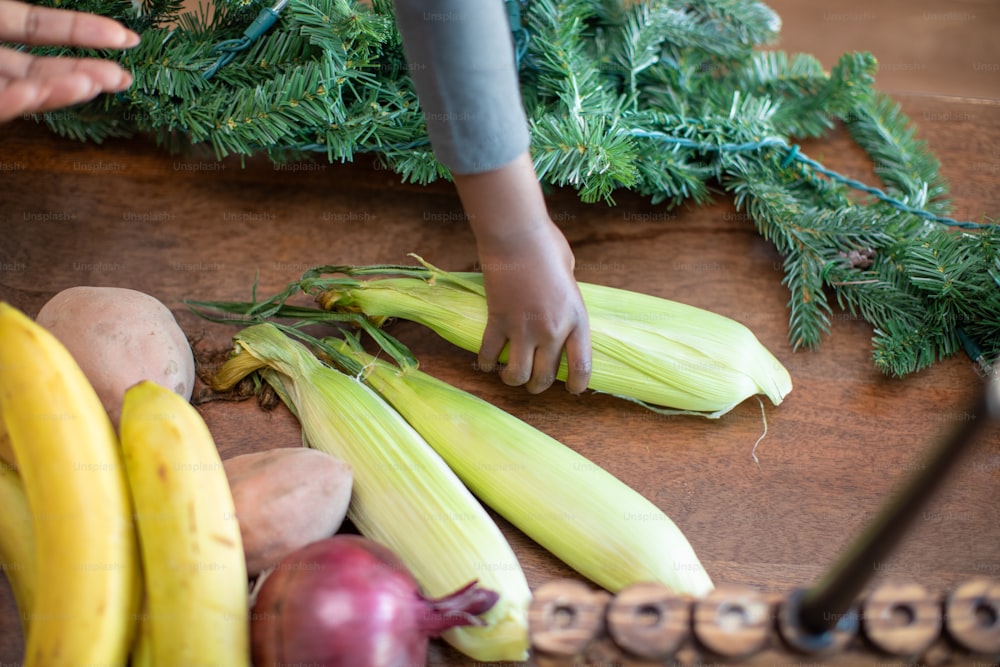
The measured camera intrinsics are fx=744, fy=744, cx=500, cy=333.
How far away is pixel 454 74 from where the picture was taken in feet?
1.63

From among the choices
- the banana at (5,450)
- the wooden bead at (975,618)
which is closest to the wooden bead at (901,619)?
the wooden bead at (975,618)

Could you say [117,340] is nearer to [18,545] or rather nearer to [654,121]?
[18,545]

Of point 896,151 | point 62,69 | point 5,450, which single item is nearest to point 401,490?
point 5,450

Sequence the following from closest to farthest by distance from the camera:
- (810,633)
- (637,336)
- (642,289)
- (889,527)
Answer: (889,527) → (810,633) → (637,336) → (642,289)

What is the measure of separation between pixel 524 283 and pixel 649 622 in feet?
0.92

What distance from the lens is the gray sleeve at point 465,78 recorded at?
1.57ft

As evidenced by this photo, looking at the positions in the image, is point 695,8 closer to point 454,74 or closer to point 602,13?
point 602,13

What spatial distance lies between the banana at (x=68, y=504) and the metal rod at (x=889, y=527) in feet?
1.44

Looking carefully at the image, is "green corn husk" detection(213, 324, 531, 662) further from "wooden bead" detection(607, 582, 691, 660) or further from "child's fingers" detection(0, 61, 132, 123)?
"child's fingers" detection(0, 61, 132, 123)

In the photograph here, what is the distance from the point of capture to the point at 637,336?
69cm

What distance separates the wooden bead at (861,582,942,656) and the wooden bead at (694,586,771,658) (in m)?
0.06

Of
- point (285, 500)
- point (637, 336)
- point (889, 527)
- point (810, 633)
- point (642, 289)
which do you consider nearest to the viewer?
point (889, 527)

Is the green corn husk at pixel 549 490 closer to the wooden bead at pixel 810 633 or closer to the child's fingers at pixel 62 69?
the wooden bead at pixel 810 633

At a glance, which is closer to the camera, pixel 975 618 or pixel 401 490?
pixel 975 618
